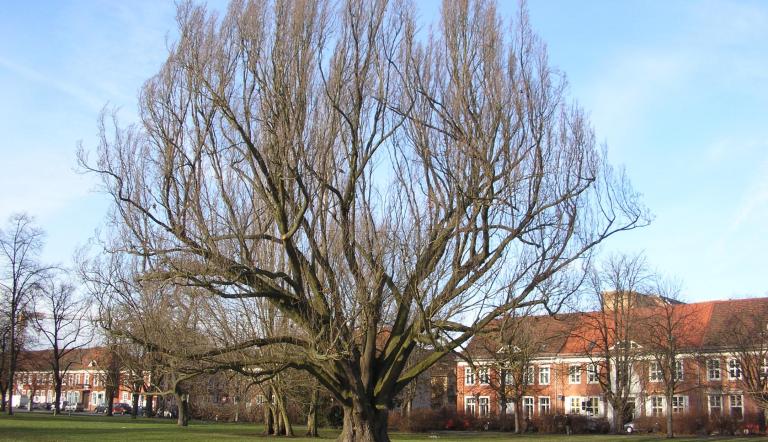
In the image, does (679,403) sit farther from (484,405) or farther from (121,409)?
(121,409)

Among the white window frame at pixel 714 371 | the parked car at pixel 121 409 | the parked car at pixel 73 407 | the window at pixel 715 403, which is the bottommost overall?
the parked car at pixel 73 407

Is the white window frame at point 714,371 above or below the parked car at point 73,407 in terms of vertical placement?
above

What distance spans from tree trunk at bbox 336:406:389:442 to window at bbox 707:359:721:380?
1643 inches

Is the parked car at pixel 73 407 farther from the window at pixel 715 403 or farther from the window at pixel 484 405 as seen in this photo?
the window at pixel 715 403

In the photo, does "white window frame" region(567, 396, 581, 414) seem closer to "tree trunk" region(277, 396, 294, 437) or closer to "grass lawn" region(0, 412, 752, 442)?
"grass lawn" region(0, 412, 752, 442)

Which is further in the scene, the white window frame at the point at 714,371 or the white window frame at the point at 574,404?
the white window frame at the point at 574,404

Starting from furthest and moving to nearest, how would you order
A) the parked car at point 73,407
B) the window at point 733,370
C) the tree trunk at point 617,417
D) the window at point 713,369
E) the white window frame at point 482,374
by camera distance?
the parked car at point 73,407 < the window at point 713,369 < the window at point 733,370 < the tree trunk at point 617,417 < the white window frame at point 482,374

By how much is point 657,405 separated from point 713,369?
5745 millimetres

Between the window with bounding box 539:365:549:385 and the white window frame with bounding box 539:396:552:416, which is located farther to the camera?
the white window frame with bounding box 539:396:552:416

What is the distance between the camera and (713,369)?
2270 inches

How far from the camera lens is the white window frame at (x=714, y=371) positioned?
5559 cm

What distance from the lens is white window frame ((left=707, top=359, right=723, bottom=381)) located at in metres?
55.6

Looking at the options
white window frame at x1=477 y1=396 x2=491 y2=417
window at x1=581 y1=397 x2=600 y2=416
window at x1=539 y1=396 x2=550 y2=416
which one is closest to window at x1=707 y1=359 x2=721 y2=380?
window at x1=581 y1=397 x2=600 y2=416

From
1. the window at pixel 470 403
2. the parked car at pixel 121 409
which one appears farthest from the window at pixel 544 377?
the parked car at pixel 121 409
